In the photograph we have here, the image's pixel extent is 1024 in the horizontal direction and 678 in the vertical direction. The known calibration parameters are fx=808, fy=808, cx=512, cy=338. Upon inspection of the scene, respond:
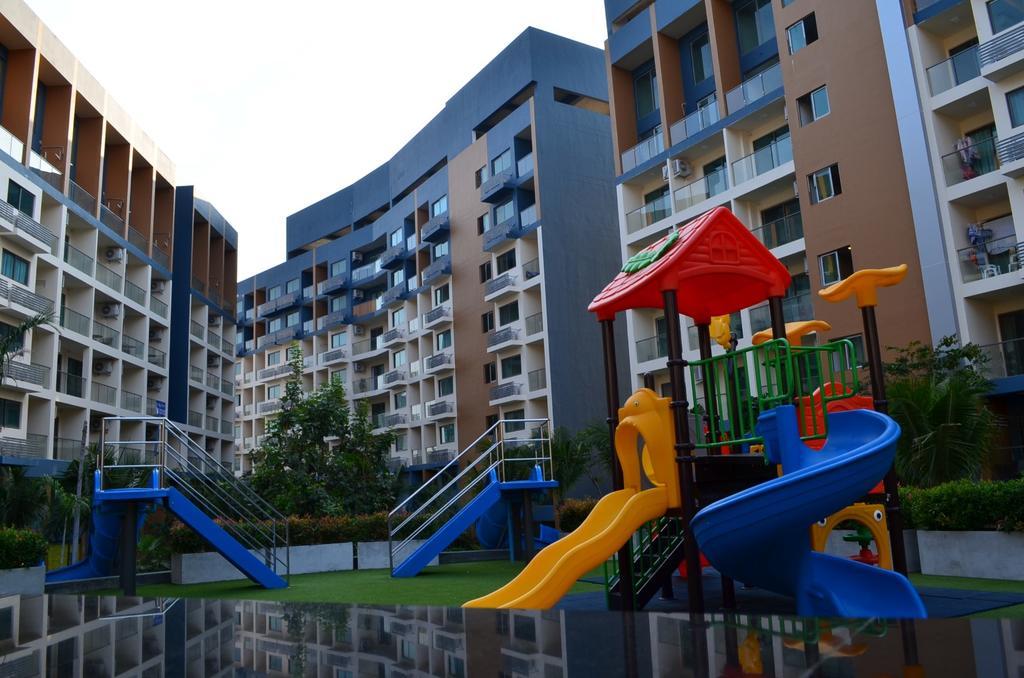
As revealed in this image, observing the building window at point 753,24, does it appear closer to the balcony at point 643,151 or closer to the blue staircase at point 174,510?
the balcony at point 643,151

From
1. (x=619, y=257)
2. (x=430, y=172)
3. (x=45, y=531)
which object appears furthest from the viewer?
(x=430, y=172)

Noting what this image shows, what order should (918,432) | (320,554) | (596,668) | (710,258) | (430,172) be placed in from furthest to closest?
1. (430,172)
2. (320,554)
3. (918,432)
4. (710,258)
5. (596,668)

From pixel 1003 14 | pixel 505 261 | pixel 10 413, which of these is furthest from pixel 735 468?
pixel 505 261

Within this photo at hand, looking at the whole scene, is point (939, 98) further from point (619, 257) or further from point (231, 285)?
point (231, 285)

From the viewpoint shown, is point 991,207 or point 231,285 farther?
point 231,285

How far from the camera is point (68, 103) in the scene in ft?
110

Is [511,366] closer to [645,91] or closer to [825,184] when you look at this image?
[645,91]

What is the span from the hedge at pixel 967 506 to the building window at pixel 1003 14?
47.0ft

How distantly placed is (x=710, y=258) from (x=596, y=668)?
22.3 feet

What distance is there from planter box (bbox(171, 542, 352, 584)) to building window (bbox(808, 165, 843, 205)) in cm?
1861

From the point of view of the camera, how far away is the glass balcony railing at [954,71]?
74.2 feet

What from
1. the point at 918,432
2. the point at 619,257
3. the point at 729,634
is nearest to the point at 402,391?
the point at 619,257

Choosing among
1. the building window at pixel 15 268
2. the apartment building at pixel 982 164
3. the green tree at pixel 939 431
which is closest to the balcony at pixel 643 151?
the apartment building at pixel 982 164

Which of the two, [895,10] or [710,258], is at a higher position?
[895,10]
